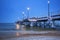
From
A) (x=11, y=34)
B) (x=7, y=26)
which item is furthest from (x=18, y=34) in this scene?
(x=7, y=26)

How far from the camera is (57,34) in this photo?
10.3 feet

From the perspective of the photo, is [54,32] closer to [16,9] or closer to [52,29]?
[52,29]

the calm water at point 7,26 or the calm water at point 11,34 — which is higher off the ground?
the calm water at point 7,26

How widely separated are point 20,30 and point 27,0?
58 centimetres

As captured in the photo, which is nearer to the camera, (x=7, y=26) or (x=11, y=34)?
(x=7, y=26)

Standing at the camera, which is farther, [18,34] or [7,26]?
[18,34]

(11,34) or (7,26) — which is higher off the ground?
(7,26)

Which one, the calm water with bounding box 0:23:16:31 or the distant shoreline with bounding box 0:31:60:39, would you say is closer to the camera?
the calm water with bounding box 0:23:16:31

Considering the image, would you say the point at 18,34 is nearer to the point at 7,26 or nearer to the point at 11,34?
the point at 11,34

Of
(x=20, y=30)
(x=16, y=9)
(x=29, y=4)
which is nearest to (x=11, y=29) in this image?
(x=20, y=30)

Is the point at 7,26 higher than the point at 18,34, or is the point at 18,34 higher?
the point at 7,26

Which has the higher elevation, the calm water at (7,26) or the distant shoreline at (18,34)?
the calm water at (7,26)

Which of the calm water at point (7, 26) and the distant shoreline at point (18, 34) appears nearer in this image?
the calm water at point (7, 26)

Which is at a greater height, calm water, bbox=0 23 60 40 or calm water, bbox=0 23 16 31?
calm water, bbox=0 23 16 31
